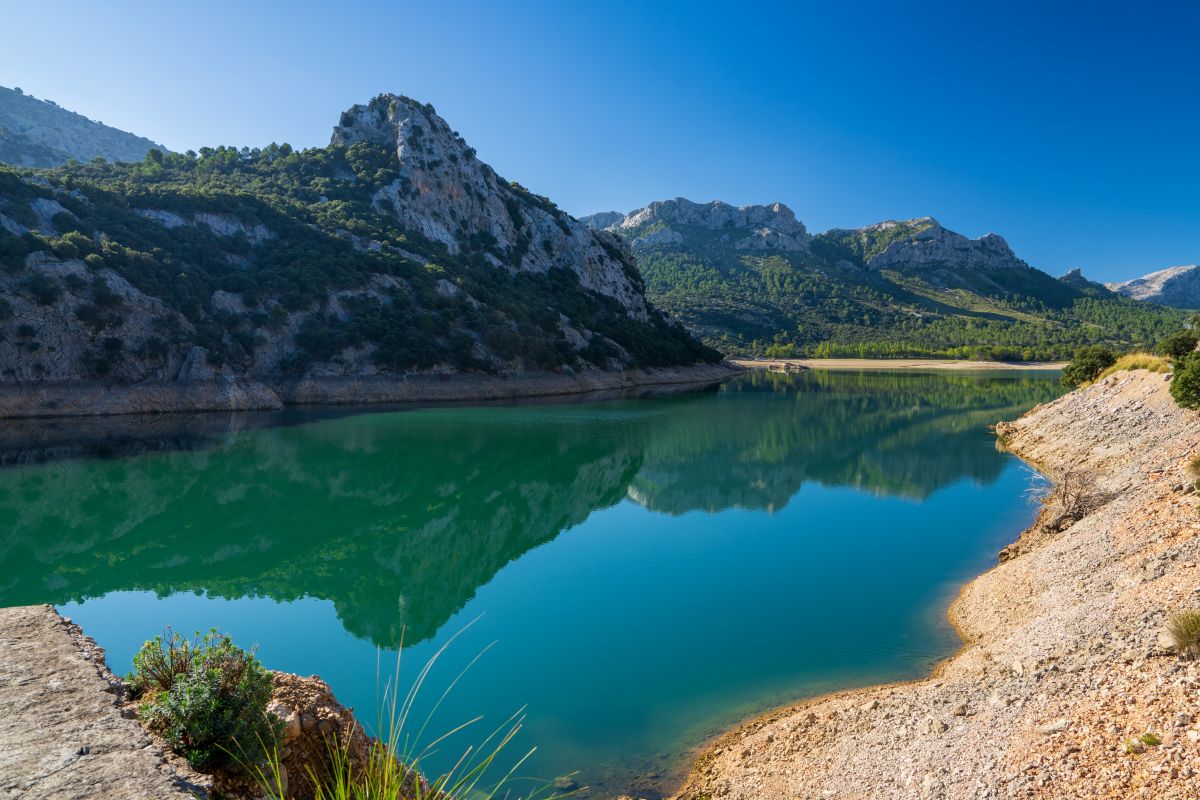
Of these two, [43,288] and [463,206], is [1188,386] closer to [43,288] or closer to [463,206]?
[43,288]

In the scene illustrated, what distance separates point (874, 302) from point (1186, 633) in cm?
16881

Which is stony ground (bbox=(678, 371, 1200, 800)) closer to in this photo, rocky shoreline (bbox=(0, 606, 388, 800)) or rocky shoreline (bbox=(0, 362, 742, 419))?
rocky shoreline (bbox=(0, 606, 388, 800))

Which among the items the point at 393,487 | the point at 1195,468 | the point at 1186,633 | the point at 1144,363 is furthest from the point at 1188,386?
the point at 393,487

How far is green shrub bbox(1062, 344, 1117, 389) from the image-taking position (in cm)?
3894

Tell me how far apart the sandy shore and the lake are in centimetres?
7561

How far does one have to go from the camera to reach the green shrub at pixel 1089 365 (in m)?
38.9

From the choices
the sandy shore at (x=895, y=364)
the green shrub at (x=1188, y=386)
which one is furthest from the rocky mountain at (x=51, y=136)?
the green shrub at (x=1188, y=386)

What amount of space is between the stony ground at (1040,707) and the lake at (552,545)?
93cm

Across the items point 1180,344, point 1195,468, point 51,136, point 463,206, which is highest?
point 51,136

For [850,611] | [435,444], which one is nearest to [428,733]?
[850,611]

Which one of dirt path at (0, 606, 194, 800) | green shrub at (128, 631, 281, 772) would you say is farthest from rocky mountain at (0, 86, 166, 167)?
green shrub at (128, 631, 281, 772)

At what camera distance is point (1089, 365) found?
39312 millimetres

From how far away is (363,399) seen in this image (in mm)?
56344

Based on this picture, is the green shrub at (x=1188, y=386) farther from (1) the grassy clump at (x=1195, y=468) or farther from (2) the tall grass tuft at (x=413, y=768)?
(2) the tall grass tuft at (x=413, y=768)
